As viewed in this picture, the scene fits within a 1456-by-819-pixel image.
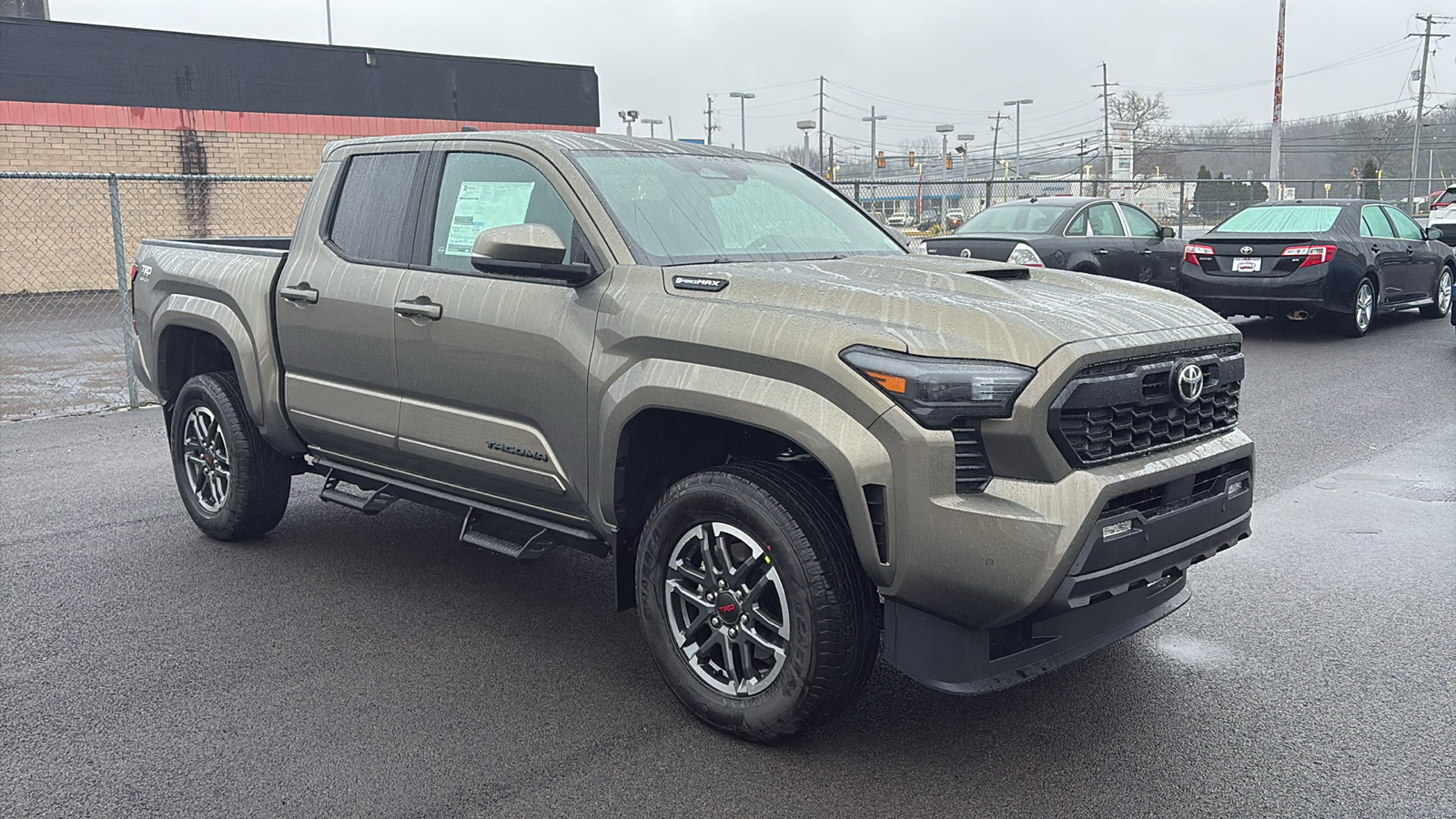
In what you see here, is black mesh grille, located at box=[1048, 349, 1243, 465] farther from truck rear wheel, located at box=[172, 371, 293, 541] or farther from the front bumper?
truck rear wheel, located at box=[172, 371, 293, 541]

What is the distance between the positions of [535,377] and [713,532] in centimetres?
96

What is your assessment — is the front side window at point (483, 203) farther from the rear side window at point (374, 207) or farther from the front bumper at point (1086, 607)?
the front bumper at point (1086, 607)

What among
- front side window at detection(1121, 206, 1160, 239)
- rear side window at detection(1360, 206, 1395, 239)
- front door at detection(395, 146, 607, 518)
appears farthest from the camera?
front side window at detection(1121, 206, 1160, 239)

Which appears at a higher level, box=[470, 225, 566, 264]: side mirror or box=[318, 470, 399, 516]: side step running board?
box=[470, 225, 566, 264]: side mirror

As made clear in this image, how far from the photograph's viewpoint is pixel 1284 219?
44.1ft

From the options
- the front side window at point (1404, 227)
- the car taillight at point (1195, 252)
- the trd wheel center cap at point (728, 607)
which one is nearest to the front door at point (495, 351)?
the trd wheel center cap at point (728, 607)

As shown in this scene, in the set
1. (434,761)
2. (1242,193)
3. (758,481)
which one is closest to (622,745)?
(434,761)

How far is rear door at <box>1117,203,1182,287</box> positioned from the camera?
1412 cm

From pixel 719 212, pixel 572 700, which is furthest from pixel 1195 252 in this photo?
pixel 572 700

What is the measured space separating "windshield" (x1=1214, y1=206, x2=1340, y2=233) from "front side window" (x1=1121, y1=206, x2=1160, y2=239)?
0.85 m

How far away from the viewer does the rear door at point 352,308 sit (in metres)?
4.82

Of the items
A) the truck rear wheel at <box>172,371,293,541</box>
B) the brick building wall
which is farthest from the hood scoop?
the brick building wall

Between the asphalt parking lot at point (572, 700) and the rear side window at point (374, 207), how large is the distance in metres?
1.52

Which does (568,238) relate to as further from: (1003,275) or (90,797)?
(90,797)
